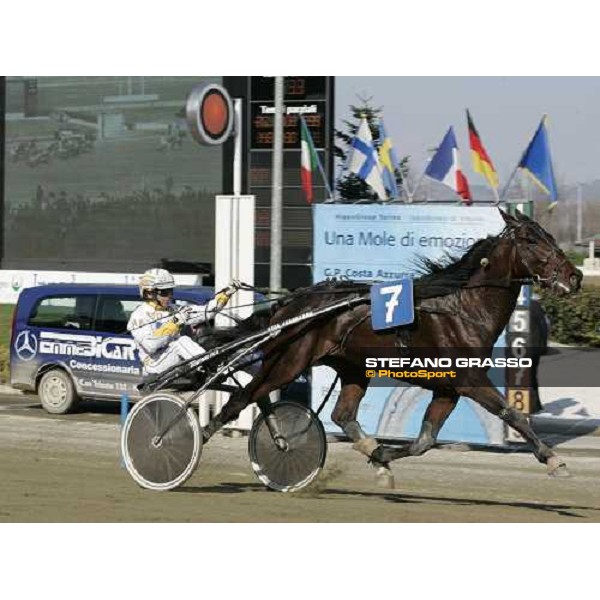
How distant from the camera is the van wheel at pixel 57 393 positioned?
51.8 feet

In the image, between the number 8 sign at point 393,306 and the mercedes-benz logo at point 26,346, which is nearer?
the number 8 sign at point 393,306

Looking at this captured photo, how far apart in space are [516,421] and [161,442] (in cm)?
269

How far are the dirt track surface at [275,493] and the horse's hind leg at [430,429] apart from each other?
0.35m

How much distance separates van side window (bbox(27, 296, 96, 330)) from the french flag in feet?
15.6

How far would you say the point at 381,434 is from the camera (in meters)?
13.1

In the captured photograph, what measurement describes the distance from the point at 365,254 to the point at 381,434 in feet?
6.35

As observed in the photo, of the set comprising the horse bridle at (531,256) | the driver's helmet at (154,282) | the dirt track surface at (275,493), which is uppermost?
the horse bridle at (531,256)

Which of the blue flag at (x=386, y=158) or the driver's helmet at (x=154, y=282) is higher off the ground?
the blue flag at (x=386, y=158)

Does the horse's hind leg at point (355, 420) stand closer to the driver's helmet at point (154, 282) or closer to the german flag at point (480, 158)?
the driver's helmet at point (154, 282)

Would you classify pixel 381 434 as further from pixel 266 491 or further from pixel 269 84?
pixel 269 84

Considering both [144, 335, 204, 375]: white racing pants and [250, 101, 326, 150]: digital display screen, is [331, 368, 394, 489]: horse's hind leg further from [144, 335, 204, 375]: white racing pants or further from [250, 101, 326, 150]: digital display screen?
[250, 101, 326, 150]: digital display screen

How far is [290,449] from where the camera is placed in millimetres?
9680

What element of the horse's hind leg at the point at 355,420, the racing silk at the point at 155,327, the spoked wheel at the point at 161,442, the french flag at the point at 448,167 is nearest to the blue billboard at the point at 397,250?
the french flag at the point at 448,167

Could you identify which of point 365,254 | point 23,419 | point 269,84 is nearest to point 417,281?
point 365,254
